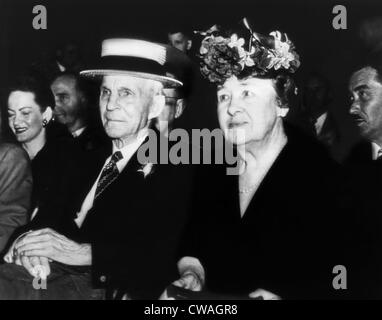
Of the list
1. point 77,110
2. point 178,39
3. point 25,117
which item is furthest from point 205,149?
point 25,117

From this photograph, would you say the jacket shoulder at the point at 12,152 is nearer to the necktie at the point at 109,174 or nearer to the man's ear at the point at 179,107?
the necktie at the point at 109,174

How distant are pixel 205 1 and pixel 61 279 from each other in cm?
141

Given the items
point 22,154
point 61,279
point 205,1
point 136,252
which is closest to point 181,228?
point 136,252

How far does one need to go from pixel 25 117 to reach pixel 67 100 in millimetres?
Answer: 212

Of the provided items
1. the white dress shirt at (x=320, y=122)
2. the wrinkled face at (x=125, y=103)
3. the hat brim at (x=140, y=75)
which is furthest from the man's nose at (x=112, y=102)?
the white dress shirt at (x=320, y=122)

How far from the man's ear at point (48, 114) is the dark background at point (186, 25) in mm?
215

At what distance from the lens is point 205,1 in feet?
10.8

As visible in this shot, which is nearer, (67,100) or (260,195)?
(260,195)

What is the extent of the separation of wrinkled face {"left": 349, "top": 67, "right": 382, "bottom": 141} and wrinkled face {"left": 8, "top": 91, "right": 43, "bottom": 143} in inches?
55.8

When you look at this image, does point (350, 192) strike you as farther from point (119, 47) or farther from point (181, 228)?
point (119, 47)

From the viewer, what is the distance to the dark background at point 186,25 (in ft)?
10.6

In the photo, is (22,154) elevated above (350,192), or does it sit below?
above

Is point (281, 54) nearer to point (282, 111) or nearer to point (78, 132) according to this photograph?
point (282, 111)

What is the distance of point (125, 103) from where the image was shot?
3299mm
